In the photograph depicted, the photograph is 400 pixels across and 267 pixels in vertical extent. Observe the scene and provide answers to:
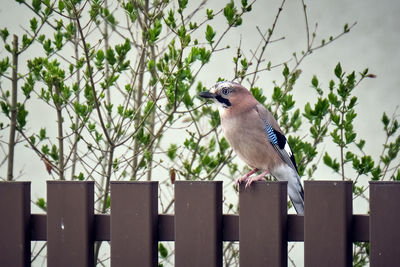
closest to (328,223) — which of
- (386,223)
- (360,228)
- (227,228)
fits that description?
(360,228)

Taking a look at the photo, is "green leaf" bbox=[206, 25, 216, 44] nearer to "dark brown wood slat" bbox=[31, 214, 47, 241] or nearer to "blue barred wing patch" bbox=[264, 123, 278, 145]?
"blue barred wing patch" bbox=[264, 123, 278, 145]

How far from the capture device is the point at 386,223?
10.2 feet

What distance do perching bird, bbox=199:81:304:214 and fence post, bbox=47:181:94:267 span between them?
94 centimetres

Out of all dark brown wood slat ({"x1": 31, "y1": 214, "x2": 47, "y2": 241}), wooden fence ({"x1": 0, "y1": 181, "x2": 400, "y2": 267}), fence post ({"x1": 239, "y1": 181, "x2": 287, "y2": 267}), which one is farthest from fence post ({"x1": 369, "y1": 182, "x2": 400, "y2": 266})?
dark brown wood slat ({"x1": 31, "y1": 214, "x2": 47, "y2": 241})

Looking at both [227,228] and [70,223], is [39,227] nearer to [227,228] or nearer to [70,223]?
[70,223]

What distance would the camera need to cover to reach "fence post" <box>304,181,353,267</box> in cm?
317

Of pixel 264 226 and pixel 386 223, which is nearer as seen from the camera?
pixel 386 223

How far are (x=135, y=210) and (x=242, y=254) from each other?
53cm

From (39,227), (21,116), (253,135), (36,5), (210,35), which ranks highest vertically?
(36,5)

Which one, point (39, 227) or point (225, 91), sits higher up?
point (225, 91)

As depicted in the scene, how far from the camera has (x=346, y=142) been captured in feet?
14.9

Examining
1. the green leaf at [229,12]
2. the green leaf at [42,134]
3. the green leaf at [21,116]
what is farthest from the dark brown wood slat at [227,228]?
the green leaf at [229,12]

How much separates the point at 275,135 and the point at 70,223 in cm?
132

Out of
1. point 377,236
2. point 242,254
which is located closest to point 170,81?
point 242,254
